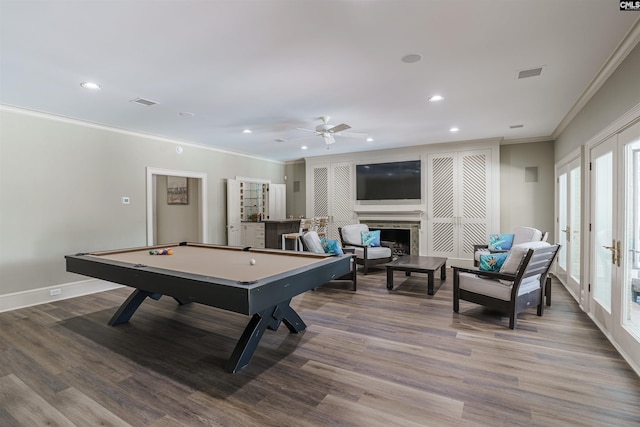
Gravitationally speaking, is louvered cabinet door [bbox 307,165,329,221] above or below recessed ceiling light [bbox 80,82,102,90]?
below

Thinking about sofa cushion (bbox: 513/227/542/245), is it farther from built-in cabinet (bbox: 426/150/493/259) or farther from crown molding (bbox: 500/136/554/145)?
crown molding (bbox: 500/136/554/145)

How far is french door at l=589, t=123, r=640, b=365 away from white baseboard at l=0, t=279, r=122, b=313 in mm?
6478

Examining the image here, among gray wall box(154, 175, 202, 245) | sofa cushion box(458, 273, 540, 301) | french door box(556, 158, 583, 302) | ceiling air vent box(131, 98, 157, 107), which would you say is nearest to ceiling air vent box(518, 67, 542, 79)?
french door box(556, 158, 583, 302)

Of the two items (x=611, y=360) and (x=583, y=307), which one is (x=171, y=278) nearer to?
(x=611, y=360)

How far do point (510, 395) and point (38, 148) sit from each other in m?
5.97

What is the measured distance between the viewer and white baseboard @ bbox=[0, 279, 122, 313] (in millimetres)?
4047

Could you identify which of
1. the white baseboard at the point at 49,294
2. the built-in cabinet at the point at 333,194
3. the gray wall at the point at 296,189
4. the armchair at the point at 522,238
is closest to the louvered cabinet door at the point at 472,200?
the armchair at the point at 522,238

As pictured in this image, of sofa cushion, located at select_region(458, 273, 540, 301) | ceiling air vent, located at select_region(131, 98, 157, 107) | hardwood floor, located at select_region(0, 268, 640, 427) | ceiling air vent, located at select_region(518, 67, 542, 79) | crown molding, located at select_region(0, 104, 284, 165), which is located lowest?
hardwood floor, located at select_region(0, 268, 640, 427)

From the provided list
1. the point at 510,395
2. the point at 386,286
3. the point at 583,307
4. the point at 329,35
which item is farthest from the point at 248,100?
the point at 583,307

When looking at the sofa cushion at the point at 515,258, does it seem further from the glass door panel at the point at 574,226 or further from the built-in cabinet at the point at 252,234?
the built-in cabinet at the point at 252,234

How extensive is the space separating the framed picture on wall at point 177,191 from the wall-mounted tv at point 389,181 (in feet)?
13.5

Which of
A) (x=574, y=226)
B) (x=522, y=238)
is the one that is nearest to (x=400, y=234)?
(x=522, y=238)

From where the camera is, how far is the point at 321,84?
3.41m

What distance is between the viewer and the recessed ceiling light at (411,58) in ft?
9.09
